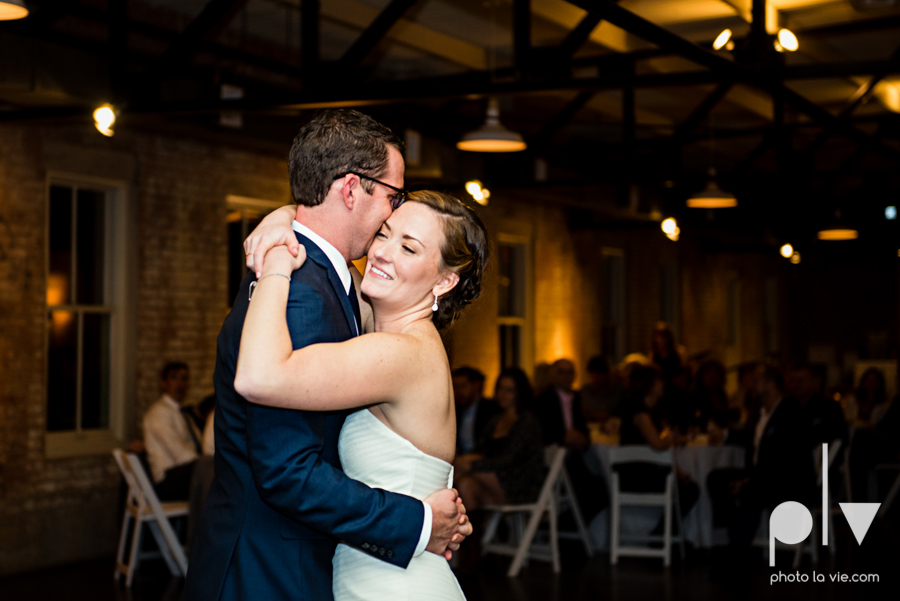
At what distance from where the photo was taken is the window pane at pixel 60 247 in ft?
26.1

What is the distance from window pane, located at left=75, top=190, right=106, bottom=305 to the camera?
820cm

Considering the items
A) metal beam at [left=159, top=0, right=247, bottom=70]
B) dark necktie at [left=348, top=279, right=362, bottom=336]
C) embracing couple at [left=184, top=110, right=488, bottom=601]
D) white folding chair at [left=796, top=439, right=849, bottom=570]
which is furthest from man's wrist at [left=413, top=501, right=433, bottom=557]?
white folding chair at [left=796, top=439, right=849, bottom=570]

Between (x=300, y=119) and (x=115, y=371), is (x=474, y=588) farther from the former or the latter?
(x=300, y=119)

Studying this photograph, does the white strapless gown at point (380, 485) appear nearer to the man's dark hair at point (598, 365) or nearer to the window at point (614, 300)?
the man's dark hair at point (598, 365)

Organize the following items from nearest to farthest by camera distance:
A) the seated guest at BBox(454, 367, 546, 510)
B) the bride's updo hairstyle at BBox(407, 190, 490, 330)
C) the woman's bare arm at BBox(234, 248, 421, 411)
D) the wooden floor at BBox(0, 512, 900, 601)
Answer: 1. the woman's bare arm at BBox(234, 248, 421, 411)
2. the bride's updo hairstyle at BBox(407, 190, 490, 330)
3. the wooden floor at BBox(0, 512, 900, 601)
4. the seated guest at BBox(454, 367, 546, 510)

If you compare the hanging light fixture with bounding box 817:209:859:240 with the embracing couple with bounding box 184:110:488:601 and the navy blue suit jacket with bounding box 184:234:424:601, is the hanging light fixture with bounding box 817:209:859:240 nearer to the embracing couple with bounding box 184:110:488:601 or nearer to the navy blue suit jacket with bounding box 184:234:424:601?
the embracing couple with bounding box 184:110:488:601

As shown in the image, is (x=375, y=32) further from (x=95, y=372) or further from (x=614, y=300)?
(x=614, y=300)

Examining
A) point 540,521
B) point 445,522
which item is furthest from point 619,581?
point 445,522

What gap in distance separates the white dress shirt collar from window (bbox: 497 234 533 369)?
11458 millimetres

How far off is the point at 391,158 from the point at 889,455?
10.1 m

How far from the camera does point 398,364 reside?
1920 millimetres

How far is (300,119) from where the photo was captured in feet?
30.3

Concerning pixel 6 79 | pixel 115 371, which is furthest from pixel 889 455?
pixel 6 79

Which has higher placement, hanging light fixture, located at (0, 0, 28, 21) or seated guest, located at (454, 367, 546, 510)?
hanging light fixture, located at (0, 0, 28, 21)
